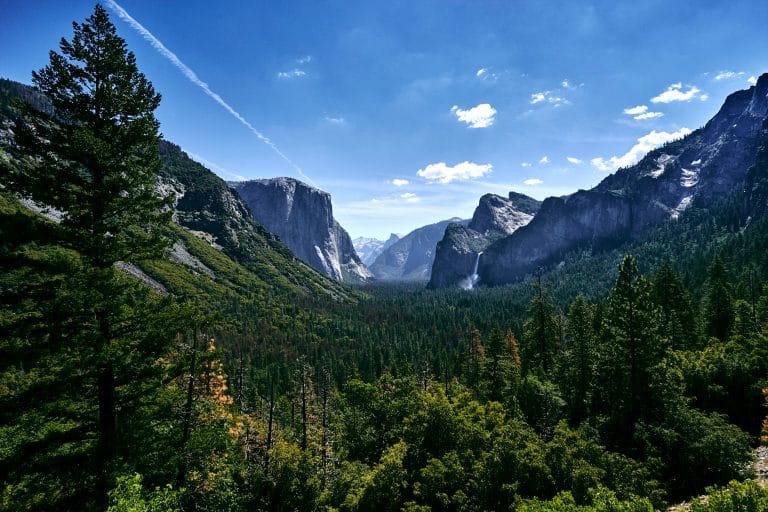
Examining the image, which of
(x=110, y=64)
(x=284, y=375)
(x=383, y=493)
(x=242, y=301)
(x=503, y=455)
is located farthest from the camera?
(x=242, y=301)

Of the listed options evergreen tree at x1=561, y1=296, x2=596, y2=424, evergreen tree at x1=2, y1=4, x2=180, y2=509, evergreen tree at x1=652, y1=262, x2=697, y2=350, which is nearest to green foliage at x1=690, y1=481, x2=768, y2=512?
evergreen tree at x1=2, y1=4, x2=180, y2=509

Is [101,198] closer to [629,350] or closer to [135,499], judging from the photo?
[135,499]

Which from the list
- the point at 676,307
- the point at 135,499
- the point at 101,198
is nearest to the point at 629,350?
the point at 676,307

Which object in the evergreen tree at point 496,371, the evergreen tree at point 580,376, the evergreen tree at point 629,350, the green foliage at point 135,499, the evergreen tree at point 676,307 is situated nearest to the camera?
the green foliage at point 135,499

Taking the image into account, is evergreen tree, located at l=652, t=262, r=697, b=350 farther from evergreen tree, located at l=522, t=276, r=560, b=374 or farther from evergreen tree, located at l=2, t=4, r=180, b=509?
evergreen tree, located at l=2, t=4, r=180, b=509

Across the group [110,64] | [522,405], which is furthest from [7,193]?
[522,405]

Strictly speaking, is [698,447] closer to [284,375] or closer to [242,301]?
[284,375]

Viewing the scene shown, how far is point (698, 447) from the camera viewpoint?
2123cm

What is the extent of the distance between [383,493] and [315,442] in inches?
811

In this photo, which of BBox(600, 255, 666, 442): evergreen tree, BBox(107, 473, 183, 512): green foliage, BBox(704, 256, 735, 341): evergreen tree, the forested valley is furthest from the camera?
BBox(704, 256, 735, 341): evergreen tree

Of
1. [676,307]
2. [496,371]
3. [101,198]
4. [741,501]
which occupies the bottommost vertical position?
[496,371]

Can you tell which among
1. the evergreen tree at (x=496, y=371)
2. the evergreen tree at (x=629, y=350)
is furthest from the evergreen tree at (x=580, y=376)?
the evergreen tree at (x=496, y=371)

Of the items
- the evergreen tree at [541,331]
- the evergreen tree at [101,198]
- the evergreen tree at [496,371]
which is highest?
the evergreen tree at [101,198]

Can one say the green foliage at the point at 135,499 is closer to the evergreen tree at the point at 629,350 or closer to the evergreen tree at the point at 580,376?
the evergreen tree at the point at 629,350
